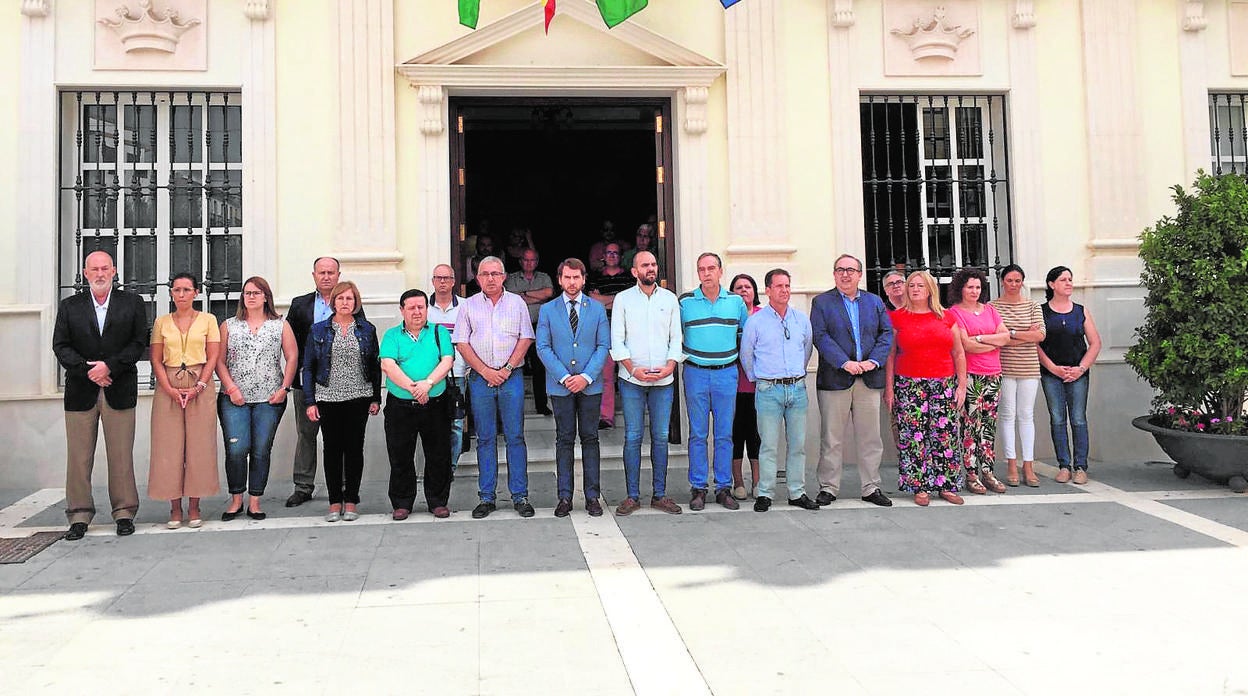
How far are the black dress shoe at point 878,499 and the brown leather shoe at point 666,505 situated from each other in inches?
56.0

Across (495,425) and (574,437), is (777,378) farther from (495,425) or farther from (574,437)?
(495,425)

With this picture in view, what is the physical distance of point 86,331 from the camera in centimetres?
Answer: 571

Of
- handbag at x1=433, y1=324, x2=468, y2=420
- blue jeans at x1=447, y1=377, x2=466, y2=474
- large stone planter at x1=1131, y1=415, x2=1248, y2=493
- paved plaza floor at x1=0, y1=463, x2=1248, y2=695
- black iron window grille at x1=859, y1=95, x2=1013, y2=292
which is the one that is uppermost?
black iron window grille at x1=859, y1=95, x2=1013, y2=292

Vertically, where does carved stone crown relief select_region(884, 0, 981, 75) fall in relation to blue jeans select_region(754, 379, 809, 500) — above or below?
above

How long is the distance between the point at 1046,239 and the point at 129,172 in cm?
837

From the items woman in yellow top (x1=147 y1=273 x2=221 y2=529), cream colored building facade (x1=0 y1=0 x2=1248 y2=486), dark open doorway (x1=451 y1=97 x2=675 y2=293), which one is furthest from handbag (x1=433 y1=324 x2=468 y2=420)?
dark open doorway (x1=451 y1=97 x2=675 y2=293)

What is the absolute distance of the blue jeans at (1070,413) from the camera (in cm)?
732

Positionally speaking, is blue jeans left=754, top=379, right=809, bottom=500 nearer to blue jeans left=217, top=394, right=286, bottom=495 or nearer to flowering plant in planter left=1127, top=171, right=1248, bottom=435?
flowering plant in planter left=1127, top=171, right=1248, bottom=435

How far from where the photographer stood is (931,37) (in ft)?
27.2

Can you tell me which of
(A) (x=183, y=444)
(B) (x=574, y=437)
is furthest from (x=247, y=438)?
(B) (x=574, y=437)

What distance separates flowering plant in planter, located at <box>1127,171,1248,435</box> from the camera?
22.0 feet

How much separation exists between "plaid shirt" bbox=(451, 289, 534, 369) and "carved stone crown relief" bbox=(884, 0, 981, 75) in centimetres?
452

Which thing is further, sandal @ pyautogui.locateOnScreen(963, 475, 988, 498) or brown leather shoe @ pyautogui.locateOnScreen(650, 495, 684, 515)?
sandal @ pyautogui.locateOnScreen(963, 475, 988, 498)

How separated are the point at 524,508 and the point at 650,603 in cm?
204
